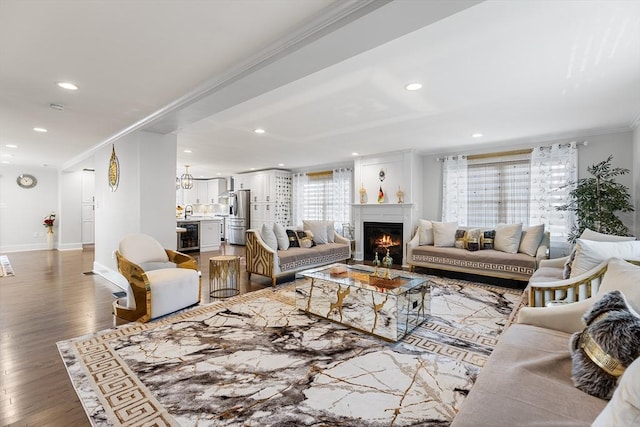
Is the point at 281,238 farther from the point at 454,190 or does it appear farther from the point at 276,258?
the point at 454,190

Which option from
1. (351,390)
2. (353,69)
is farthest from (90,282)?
(353,69)

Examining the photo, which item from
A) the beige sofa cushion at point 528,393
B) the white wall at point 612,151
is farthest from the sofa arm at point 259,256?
the white wall at point 612,151

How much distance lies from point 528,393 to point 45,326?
4.04m

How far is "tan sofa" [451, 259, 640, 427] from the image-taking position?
3.37 feet

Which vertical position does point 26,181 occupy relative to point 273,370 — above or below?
above

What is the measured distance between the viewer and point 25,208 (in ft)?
26.0

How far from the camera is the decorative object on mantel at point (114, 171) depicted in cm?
447

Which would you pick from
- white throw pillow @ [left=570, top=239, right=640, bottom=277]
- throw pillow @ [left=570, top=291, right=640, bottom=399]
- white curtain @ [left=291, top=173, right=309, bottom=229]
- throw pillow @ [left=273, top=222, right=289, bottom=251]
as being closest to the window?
white curtain @ [left=291, top=173, right=309, bottom=229]

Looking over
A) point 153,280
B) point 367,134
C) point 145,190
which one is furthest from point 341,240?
point 153,280

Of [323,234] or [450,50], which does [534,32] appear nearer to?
[450,50]

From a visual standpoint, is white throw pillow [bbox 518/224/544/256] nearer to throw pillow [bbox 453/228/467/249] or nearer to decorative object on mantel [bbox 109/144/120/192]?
throw pillow [bbox 453/228/467/249]

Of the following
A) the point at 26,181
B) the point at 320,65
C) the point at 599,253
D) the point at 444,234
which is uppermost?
the point at 320,65

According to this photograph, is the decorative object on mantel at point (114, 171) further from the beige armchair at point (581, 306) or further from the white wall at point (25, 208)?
the beige armchair at point (581, 306)

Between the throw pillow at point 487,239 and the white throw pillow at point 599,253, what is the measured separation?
107 inches
